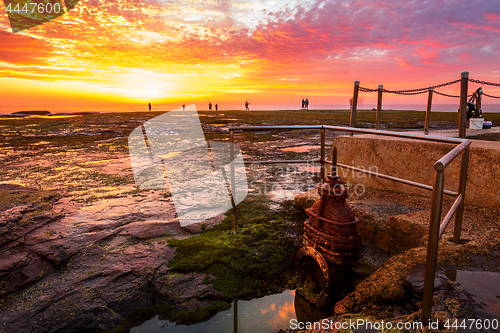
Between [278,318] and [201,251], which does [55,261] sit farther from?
[278,318]

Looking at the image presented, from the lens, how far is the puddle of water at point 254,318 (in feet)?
8.70

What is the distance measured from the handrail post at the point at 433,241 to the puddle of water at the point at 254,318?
4.37ft

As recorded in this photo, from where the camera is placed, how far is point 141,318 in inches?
107

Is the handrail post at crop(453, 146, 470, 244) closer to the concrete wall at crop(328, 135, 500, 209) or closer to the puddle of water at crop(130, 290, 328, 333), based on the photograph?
the concrete wall at crop(328, 135, 500, 209)

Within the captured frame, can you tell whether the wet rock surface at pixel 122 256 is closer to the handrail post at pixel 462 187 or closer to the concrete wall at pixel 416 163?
the handrail post at pixel 462 187

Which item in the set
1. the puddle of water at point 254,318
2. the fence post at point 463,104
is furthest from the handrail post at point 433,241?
the fence post at point 463,104

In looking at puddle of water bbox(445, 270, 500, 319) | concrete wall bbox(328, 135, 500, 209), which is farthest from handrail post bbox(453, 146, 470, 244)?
concrete wall bbox(328, 135, 500, 209)

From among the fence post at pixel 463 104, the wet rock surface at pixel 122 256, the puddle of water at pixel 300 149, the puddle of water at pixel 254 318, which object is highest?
the fence post at pixel 463 104

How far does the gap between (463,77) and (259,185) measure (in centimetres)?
432

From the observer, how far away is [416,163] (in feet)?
13.9

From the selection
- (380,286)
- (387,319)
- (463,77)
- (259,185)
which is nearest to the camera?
(387,319)

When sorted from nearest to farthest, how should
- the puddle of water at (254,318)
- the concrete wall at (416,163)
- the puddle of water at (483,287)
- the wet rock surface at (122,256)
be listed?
the puddle of water at (483,287)
the wet rock surface at (122,256)
the puddle of water at (254,318)
the concrete wall at (416,163)

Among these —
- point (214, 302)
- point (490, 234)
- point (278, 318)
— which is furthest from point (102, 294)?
point (490, 234)

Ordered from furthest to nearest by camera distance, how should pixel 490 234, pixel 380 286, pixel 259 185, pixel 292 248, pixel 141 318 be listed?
pixel 259 185 < pixel 292 248 < pixel 490 234 < pixel 141 318 < pixel 380 286
